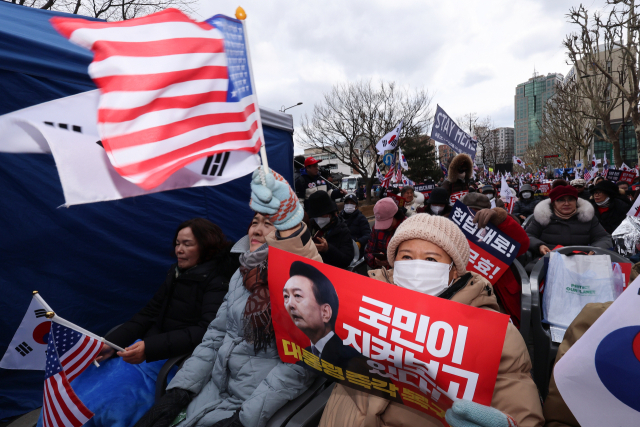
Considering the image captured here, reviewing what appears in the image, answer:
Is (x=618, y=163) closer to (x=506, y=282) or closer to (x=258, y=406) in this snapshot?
(x=506, y=282)

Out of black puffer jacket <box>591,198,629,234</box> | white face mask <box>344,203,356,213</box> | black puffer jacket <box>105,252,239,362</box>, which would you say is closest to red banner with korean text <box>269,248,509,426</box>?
black puffer jacket <box>105,252,239,362</box>

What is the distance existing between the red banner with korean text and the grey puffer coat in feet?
0.86

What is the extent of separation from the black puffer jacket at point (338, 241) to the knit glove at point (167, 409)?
220 centimetres

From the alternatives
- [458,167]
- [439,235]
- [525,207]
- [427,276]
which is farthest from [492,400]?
[525,207]

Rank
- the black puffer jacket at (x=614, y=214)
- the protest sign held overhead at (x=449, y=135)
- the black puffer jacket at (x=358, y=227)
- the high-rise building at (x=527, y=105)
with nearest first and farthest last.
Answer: the black puffer jacket at (x=614, y=214), the black puffer jacket at (x=358, y=227), the protest sign held overhead at (x=449, y=135), the high-rise building at (x=527, y=105)

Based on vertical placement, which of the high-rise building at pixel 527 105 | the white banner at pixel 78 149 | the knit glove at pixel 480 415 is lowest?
the knit glove at pixel 480 415

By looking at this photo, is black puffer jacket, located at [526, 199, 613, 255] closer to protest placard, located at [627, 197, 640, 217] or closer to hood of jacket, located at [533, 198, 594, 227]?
hood of jacket, located at [533, 198, 594, 227]

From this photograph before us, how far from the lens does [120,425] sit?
2074 millimetres

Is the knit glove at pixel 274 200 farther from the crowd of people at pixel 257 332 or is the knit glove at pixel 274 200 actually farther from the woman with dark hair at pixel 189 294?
the woman with dark hair at pixel 189 294

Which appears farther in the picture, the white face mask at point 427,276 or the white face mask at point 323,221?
the white face mask at point 323,221

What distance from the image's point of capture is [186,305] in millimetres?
2705

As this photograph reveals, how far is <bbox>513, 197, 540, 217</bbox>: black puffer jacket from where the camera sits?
760 cm

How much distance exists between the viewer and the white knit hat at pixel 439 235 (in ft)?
5.66

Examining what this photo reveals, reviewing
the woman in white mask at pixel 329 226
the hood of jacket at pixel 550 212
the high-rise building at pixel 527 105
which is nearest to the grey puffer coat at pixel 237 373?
the woman in white mask at pixel 329 226
